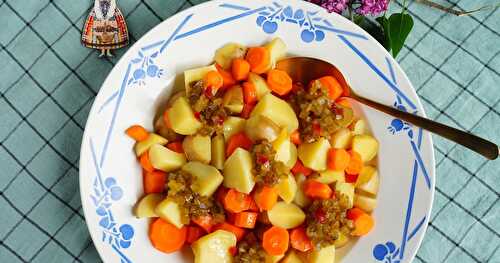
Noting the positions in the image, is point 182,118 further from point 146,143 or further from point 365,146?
point 365,146

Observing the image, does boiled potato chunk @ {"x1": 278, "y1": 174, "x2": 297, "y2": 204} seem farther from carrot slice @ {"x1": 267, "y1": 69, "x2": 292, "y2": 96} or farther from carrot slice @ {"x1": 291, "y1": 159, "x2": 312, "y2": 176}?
carrot slice @ {"x1": 267, "y1": 69, "x2": 292, "y2": 96}

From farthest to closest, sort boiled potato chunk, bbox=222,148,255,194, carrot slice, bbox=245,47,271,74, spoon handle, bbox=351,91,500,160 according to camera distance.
A: carrot slice, bbox=245,47,271,74 < boiled potato chunk, bbox=222,148,255,194 < spoon handle, bbox=351,91,500,160

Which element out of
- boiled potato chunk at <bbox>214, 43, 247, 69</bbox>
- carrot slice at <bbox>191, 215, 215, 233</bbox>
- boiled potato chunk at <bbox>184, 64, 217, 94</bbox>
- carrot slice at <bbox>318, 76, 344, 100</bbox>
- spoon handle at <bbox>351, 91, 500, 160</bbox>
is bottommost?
spoon handle at <bbox>351, 91, 500, 160</bbox>

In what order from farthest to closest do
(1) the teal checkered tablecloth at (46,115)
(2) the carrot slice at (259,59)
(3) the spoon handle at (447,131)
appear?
(1) the teal checkered tablecloth at (46,115)
(2) the carrot slice at (259,59)
(3) the spoon handle at (447,131)

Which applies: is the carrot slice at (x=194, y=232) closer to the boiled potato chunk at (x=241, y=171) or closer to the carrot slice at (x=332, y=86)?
the boiled potato chunk at (x=241, y=171)

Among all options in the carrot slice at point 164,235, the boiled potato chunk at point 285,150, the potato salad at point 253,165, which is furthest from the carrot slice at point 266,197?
the carrot slice at point 164,235

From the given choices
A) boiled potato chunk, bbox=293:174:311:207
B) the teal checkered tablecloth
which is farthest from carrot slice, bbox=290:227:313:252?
the teal checkered tablecloth
